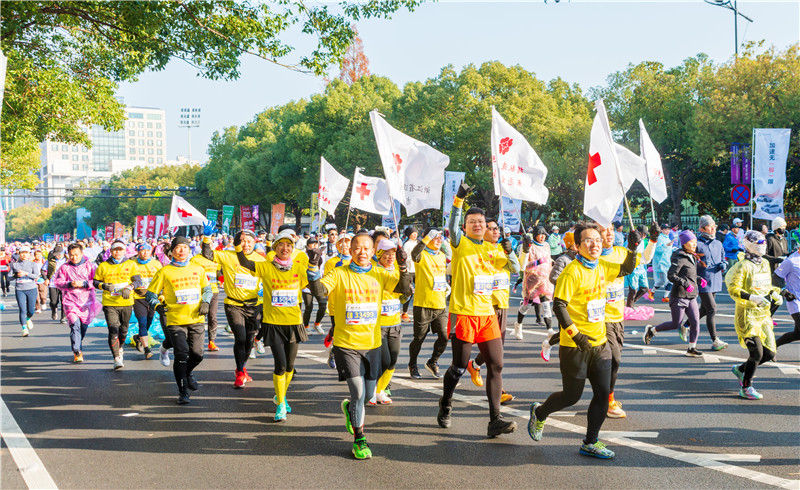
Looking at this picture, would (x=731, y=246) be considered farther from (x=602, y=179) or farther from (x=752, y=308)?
(x=602, y=179)

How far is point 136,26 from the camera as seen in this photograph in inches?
396

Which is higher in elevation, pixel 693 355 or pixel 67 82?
pixel 67 82

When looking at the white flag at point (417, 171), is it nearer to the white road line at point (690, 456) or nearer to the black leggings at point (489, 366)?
the black leggings at point (489, 366)

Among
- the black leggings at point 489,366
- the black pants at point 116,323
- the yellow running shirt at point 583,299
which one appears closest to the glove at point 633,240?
the yellow running shirt at point 583,299

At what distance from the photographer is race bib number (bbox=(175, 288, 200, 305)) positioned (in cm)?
771

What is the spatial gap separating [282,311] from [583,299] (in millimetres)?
2863

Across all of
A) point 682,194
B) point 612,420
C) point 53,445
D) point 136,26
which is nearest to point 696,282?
point 612,420

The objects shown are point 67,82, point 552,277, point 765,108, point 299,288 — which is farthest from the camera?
point 765,108

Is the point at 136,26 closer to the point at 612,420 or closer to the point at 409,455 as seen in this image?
the point at 409,455

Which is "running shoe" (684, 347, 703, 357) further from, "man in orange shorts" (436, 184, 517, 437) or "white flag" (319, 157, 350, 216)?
"white flag" (319, 157, 350, 216)

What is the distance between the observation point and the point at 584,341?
5.29 meters

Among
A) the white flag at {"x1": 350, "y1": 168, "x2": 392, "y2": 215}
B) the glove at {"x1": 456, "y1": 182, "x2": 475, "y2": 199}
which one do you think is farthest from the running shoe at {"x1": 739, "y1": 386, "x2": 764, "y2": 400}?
the white flag at {"x1": 350, "y1": 168, "x2": 392, "y2": 215}

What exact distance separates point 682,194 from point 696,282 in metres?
28.5

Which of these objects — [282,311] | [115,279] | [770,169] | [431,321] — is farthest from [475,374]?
[770,169]
